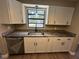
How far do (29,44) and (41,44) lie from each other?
0.45m

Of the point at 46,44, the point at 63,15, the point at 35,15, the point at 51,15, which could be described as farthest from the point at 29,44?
the point at 63,15

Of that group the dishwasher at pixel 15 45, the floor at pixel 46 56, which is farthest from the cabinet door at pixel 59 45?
the dishwasher at pixel 15 45

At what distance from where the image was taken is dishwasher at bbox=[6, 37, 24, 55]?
243 cm

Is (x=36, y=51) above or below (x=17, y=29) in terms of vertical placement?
below

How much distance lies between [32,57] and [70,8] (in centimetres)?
237

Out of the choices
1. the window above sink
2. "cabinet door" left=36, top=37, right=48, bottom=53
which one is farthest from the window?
"cabinet door" left=36, top=37, right=48, bottom=53

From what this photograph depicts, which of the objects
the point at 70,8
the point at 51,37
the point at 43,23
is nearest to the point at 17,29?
the point at 43,23

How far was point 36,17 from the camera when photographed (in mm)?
3129

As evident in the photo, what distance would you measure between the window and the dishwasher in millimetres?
945

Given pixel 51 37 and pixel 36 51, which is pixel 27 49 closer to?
pixel 36 51

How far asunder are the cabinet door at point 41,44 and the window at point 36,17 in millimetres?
821

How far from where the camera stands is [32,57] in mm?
2564

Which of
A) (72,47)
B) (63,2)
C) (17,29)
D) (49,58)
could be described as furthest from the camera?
(17,29)

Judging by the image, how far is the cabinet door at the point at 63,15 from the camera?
273 centimetres
